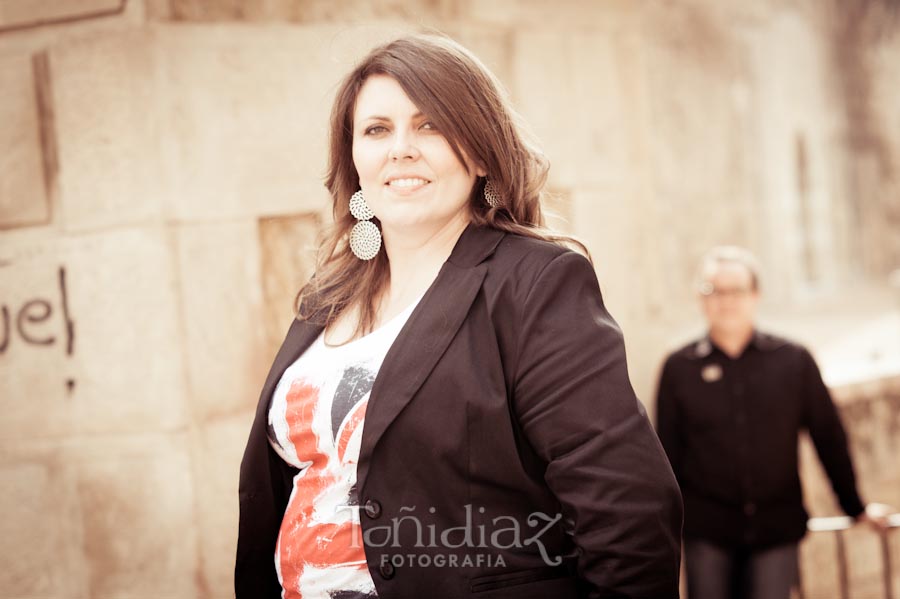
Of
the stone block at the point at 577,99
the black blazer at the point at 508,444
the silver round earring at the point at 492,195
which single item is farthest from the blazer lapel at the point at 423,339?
the stone block at the point at 577,99

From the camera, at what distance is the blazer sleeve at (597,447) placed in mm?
1479

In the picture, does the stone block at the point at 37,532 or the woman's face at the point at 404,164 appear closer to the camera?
the woman's face at the point at 404,164

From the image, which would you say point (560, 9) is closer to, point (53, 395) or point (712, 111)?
point (53, 395)

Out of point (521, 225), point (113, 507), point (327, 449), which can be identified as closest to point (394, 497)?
point (327, 449)

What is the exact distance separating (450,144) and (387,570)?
2.70ft

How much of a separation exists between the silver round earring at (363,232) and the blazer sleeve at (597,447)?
54 cm

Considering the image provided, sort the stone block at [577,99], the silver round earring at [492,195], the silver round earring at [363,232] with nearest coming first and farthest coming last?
1. the silver round earring at [492,195]
2. the silver round earring at [363,232]
3. the stone block at [577,99]

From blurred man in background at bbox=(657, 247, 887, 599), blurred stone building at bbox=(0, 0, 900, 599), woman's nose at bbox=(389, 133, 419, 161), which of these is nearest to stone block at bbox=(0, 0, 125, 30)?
blurred stone building at bbox=(0, 0, 900, 599)

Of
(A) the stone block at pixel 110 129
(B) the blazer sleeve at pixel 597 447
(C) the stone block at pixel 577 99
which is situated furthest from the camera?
(C) the stone block at pixel 577 99

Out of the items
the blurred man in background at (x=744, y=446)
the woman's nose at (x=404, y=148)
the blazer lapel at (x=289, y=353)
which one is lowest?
the blurred man in background at (x=744, y=446)

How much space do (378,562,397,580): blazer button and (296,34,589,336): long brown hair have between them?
47 cm

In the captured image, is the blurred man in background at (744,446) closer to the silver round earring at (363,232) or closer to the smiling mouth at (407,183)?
→ the silver round earring at (363,232)

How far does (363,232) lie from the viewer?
2.05m

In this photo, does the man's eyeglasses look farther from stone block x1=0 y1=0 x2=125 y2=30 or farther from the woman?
stone block x1=0 y1=0 x2=125 y2=30
